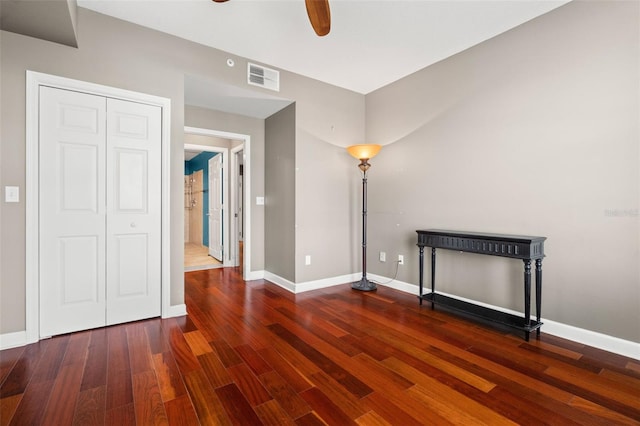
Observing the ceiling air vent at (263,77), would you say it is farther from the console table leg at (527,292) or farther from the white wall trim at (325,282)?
the console table leg at (527,292)

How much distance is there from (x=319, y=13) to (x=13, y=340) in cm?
328

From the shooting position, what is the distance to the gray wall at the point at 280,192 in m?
3.79

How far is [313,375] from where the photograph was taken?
187 cm

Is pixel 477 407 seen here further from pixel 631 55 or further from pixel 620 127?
pixel 631 55

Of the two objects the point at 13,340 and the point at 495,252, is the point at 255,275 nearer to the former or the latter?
the point at 13,340

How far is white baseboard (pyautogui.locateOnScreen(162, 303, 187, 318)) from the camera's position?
9.29 feet

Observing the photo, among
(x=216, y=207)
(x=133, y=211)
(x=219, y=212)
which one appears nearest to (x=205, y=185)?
(x=216, y=207)

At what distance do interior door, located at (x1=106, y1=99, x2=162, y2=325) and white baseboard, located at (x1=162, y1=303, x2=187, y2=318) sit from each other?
11cm

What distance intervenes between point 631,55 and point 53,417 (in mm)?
4267

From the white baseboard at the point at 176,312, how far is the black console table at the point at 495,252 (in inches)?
97.7

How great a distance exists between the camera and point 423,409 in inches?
61.4

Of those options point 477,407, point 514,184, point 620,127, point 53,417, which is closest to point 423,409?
point 477,407

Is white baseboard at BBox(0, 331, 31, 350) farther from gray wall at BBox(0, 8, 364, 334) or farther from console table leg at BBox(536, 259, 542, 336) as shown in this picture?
console table leg at BBox(536, 259, 542, 336)

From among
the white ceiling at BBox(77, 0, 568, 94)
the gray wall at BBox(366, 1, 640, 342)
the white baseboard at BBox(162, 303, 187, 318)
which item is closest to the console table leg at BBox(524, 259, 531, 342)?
the gray wall at BBox(366, 1, 640, 342)
